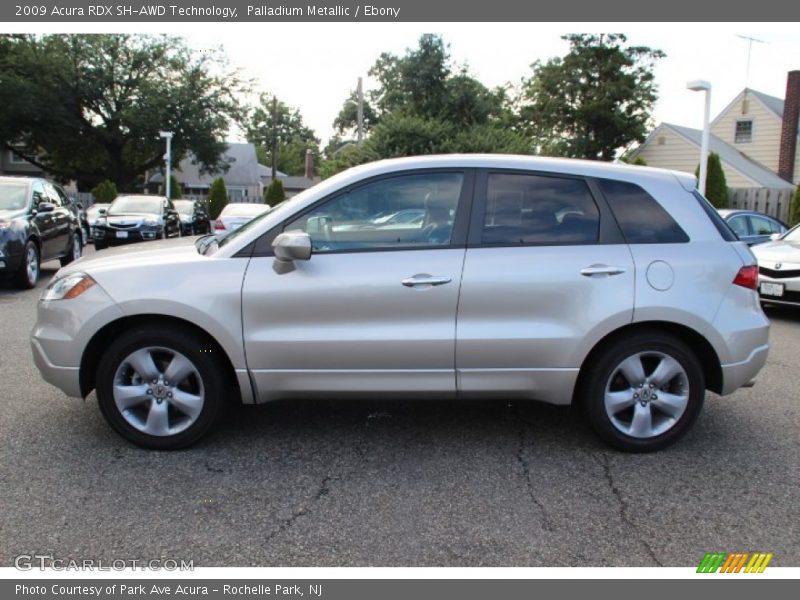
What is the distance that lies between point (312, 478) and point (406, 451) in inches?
25.6

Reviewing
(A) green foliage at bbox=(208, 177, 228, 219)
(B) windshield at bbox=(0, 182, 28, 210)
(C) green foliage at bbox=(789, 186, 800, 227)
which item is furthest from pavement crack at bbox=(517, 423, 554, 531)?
(A) green foliage at bbox=(208, 177, 228, 219)

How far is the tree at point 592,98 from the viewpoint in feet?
111

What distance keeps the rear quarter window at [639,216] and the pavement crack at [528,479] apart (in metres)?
1.43

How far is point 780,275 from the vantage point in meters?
8.77

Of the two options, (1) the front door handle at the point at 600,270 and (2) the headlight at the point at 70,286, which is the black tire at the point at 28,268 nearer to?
(2) the headlight at the point at 70,286

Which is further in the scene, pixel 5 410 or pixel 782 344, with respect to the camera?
pixel 782 344

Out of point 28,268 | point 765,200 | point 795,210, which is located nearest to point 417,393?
point 28,268

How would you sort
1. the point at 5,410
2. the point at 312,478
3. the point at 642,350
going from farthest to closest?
1. the point at 5,410
2. the point at 642,350
3. the point at 312,478

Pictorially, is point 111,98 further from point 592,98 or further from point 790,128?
point 790,128

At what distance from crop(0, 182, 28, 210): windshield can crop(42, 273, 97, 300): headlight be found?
745cm

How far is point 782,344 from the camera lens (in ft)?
24.3

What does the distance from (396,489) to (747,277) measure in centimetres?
243

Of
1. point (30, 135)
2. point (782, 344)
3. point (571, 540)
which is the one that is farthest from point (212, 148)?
point (571, 540)
